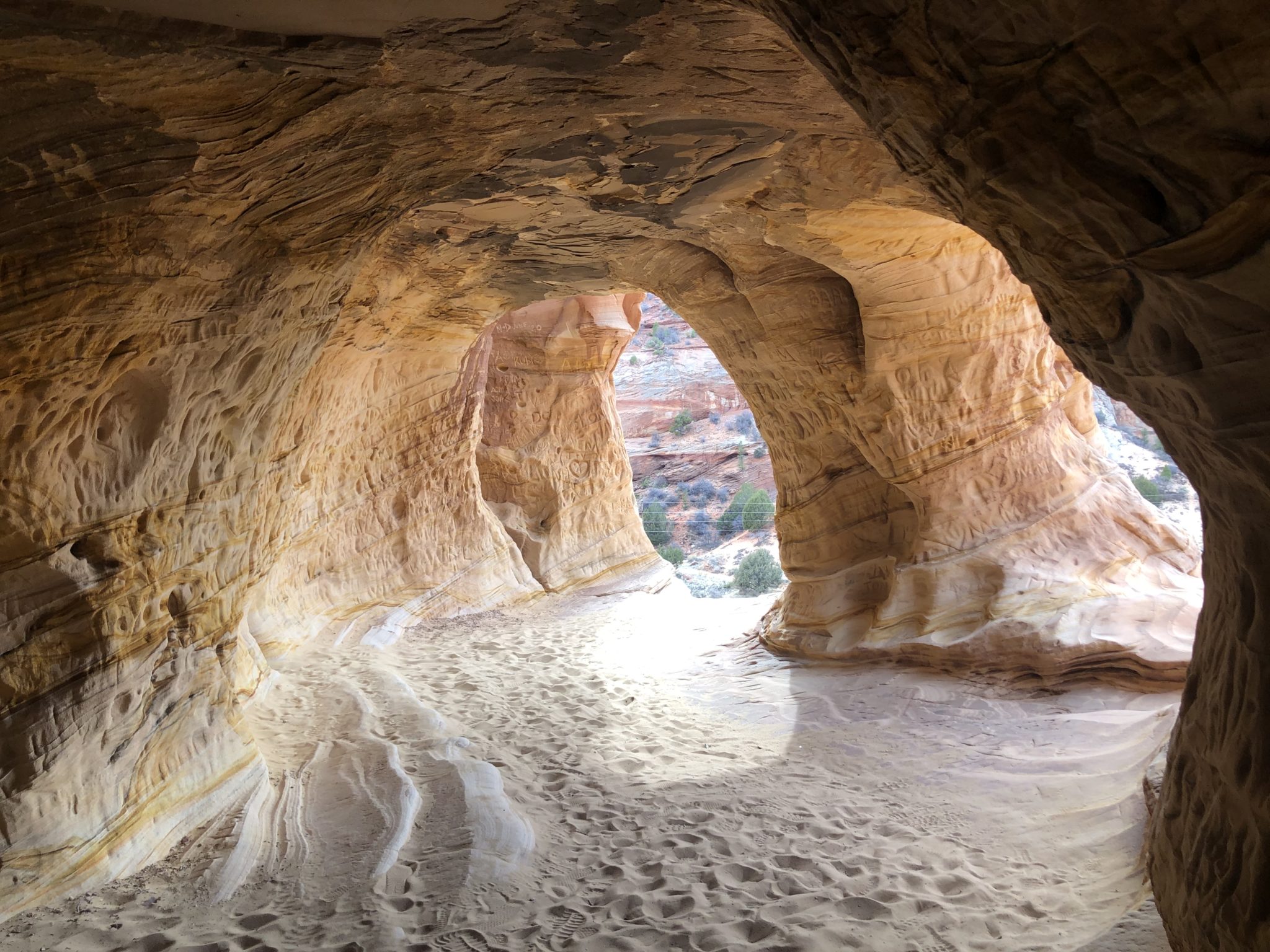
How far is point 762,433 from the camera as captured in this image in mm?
9164

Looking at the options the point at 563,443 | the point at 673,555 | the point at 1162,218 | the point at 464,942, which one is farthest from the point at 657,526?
the point at 1162,218

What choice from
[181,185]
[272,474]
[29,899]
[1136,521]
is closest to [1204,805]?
[181,185]

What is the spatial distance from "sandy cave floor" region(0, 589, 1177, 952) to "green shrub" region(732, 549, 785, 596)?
12696 mm

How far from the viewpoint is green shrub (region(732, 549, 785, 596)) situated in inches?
807

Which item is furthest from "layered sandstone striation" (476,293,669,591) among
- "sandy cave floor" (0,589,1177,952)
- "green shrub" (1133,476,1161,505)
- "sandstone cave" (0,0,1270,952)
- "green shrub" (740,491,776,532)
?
"green shrub" (1133,476,1161,505)

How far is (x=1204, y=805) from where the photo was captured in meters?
2.45

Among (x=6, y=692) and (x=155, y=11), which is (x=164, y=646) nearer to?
(x=6, y=692)

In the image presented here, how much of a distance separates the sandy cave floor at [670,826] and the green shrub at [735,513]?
1710 centimetres

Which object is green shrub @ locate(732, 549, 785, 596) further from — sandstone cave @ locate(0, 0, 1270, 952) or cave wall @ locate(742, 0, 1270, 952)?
cave wall @ locate(742, 0, 1270, 952)

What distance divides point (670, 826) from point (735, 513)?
20536mm

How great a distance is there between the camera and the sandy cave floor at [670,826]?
3.78 meters

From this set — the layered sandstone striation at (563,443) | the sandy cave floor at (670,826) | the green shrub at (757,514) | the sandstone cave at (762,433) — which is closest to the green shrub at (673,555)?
the green shrub at (757,514)

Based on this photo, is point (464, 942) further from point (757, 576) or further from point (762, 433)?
point (757, 576)

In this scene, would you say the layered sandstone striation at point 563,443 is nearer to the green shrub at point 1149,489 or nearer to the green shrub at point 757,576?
the green shrub at point 757,576
